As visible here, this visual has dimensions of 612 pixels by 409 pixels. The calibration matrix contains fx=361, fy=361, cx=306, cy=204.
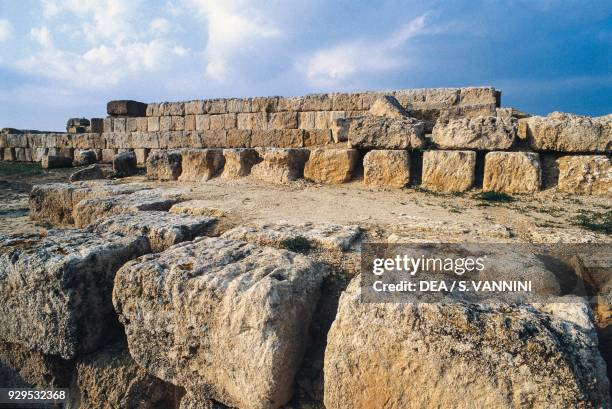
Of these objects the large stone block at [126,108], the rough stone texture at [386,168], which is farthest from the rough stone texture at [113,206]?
the large stone block at [126,108]

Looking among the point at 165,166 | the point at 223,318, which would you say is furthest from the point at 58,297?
the point at 165,166

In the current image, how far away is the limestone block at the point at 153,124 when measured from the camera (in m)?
12.1

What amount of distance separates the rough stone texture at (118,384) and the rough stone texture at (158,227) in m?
0.88

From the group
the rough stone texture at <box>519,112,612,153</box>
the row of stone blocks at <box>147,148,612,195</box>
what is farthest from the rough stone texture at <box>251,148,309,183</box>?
the rough stone texture at <box>519,112,612,153</box>

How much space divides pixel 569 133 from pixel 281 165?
404cm

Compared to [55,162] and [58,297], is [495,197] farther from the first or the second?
[55,162]

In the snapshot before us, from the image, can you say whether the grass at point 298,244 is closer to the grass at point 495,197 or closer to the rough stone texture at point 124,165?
the grass at point 495,197

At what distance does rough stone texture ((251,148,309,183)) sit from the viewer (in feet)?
19.4

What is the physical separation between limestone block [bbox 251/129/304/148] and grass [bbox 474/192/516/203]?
449 centimetres

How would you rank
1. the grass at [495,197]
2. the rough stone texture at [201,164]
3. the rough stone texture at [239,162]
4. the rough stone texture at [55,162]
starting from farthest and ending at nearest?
the rough stone texture at [55,162], the rough stone texture at [201,164], the rough stone texture at [239,162], the grass at [495,197]

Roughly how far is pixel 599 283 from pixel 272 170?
4620 mm

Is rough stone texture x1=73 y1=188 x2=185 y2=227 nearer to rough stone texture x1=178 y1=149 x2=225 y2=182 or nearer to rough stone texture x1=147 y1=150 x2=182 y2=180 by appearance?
rough stone texture x1=178 y1=149 x2=225 y2=182

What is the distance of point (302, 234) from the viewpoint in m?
2.98

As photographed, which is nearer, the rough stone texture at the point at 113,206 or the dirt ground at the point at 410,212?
the dirt ground at the point at 410,212
